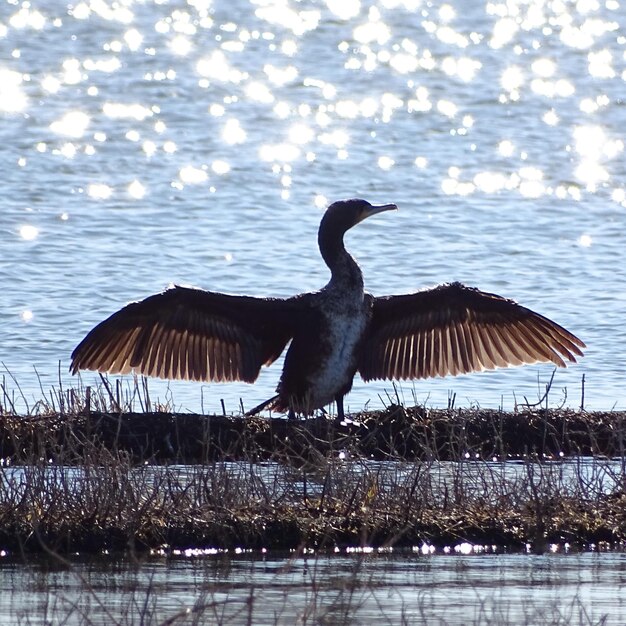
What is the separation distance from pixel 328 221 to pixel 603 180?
13834 millimetres

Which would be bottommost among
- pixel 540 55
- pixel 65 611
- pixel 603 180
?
pixel 65 611

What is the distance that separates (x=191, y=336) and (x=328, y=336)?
3.01 ft

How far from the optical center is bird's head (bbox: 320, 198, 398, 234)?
39.4 feet

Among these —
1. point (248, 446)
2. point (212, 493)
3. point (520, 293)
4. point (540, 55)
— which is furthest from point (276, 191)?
point (212, 493)

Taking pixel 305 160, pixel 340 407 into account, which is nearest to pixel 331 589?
pixel 340 407

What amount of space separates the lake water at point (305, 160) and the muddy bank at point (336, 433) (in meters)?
0.52

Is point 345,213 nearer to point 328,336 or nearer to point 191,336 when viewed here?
point 328,336

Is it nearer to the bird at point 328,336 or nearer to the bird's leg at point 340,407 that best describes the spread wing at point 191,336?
the bird at point 328,336

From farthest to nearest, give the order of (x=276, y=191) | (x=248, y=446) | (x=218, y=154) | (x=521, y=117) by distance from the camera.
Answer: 1. (x=521, y=117)
2. (x=218, y=154)
3. (x=276, y=191)
4. (x=248, y=446)

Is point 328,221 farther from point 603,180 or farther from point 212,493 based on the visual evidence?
point 603,180

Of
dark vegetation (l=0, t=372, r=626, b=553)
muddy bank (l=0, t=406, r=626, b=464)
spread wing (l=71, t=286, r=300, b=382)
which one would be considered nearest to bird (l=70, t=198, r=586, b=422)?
spread wing (l=71, t=286, r=300, b=382)

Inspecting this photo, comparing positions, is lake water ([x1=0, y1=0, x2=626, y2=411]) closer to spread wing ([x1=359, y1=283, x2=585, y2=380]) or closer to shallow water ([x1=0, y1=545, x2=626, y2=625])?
spread wing ([x1=359, y1=283, x2=585, y2=380])

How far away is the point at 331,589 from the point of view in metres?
8.03

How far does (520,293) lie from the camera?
18.5m
